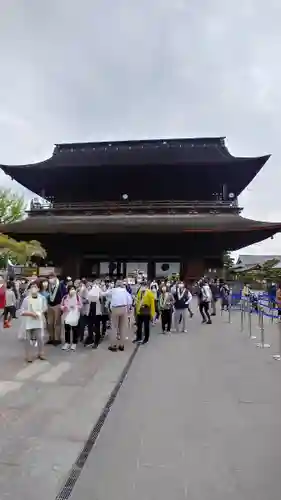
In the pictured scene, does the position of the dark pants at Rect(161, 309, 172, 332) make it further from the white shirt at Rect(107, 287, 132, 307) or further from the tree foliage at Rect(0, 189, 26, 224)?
the tree foliage at Rect(0, 189, 26, 224)

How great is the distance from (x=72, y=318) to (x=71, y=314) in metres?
0.11

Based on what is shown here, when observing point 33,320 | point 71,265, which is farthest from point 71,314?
point 71,265

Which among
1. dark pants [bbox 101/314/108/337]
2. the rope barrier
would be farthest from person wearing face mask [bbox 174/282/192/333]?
dark pants [bbox 101/314/108/337]

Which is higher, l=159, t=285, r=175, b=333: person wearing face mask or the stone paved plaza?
l=159, t=285, r=175, b=333: person wearing face mask

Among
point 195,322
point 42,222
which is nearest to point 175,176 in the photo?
point 42,222

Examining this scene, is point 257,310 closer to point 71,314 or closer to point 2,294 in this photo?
point 71,314

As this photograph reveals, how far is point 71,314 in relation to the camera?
10023mm

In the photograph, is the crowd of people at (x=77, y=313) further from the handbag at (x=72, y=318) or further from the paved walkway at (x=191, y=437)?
the paved walkway at (x=191, y=437)

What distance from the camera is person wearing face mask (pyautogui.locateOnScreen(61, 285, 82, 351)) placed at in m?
9.98

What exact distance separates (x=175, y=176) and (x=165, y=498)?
26.9 metres


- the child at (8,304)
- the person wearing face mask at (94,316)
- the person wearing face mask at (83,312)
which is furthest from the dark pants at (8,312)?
the person wearing face mask at (94,316)

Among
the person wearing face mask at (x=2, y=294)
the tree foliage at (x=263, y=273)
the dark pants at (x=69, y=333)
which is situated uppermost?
the tree foliage at (x=263, y=273)

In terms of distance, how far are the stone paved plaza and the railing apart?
62.6 ft

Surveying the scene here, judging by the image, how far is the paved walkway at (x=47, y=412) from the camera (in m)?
3.79
